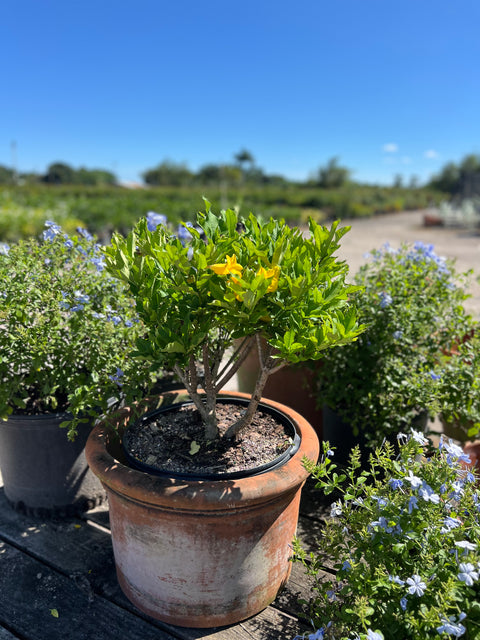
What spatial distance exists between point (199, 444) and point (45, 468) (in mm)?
743

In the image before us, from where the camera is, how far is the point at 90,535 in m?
1.92

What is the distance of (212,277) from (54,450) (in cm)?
111

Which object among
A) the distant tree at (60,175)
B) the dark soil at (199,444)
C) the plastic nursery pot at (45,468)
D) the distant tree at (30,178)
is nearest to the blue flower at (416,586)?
the dark soil at (199,444)

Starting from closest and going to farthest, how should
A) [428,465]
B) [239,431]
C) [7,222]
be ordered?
1. [428,465]
2. [239,431]
3. [7,222]

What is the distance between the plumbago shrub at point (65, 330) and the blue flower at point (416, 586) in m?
1.03

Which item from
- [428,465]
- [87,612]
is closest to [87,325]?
[87,612]

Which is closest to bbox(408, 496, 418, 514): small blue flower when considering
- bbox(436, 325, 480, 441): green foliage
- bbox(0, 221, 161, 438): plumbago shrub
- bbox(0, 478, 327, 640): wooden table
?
bbox(0, 478, 327, 640): wooden table

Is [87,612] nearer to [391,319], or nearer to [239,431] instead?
[239,431]

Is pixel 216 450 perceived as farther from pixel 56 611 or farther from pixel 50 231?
pixel 50 231

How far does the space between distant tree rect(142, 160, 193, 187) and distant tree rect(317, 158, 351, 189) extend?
12263 millimetres

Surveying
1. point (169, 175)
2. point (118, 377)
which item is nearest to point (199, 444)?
point (118, 377)

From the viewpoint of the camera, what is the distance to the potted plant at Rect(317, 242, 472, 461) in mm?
2057

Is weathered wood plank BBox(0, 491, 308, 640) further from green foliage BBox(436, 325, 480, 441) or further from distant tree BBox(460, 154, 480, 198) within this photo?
distant tree BBox(460, 154, 480, 198)

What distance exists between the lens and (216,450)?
160cm
